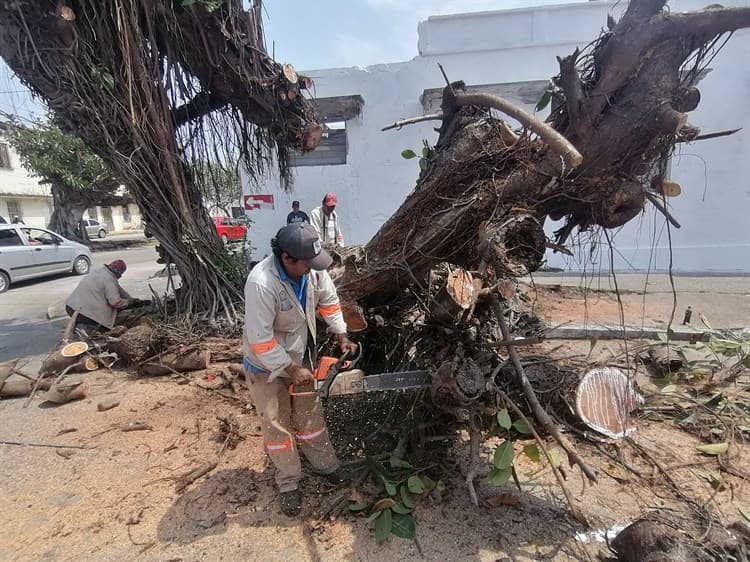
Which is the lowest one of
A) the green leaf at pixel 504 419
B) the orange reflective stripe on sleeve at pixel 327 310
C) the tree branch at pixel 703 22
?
the green leaf at pixel 504 419

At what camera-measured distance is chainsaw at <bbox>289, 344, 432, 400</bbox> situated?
8.13 ft

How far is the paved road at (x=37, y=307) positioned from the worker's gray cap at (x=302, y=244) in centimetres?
518

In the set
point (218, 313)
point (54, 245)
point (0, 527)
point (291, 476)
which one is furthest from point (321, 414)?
point (54, 245)

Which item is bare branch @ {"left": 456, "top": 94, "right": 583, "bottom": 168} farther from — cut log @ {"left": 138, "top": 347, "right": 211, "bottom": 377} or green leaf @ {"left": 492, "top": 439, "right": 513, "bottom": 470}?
cut log @ {"left": 138, "top": 347, "right": 211, "bottom": 377}

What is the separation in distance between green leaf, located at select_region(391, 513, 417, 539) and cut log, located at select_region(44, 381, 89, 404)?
3.47m

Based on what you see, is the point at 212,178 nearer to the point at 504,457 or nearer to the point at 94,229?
the point at 504,457

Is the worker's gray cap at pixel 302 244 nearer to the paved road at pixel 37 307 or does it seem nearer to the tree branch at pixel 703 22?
the tree branch at pixel 703 22

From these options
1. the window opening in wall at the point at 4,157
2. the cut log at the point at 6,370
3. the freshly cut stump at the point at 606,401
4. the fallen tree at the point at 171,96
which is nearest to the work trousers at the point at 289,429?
the freshly cut stump at the point at 606,401

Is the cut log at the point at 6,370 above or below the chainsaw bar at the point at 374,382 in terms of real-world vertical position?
below

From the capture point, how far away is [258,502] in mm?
2521

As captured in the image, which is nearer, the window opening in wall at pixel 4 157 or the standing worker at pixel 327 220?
the standing worker at pixel 327 220

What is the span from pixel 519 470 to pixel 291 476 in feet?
5.08

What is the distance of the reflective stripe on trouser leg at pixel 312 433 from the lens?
2.69m

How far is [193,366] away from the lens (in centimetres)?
438
